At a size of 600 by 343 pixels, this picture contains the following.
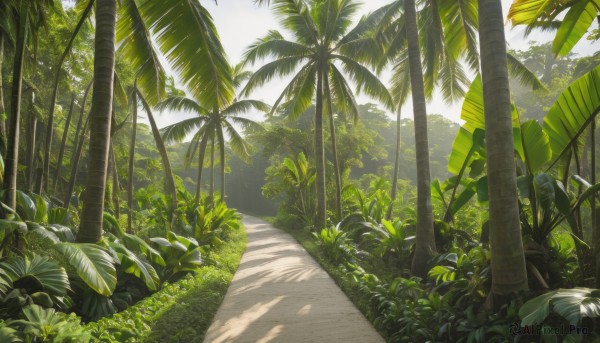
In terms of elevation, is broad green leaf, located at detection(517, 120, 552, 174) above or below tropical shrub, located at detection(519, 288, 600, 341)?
above

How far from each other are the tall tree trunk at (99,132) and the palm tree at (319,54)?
8.28 metres

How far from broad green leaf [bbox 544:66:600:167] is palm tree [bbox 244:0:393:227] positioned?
8.17 meters

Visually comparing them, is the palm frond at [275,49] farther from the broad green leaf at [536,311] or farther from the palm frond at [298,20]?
the broad green leaf at [536,311]

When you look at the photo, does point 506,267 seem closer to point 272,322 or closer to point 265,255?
point 272,322

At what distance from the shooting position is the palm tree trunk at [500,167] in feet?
10.7

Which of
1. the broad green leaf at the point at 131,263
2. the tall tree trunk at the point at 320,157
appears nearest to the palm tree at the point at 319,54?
the tall tree trunk at the point at 320,157

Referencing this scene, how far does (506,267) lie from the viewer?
128 inches

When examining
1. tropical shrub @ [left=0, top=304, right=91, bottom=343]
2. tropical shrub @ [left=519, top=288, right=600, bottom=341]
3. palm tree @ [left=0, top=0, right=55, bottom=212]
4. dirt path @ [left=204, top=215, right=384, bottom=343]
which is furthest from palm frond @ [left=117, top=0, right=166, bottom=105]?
tropical shrub @ [left=519, top=288, right=600, bottom=341]

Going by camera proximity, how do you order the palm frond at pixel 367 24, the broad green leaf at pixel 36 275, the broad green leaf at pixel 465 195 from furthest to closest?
1. the palm frond at pixel 367 24
2. the broad green leaf at pixel 465 195
3. the broad green leaf at pixel 36 275

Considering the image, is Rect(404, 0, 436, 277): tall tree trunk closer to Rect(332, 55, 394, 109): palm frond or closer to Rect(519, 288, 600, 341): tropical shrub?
Rect(519, 288, 600, 341): tropical shrub

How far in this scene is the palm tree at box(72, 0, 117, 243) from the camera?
434 cm

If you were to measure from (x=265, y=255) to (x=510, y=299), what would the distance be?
682cm

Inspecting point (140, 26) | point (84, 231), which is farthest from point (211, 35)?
point (84, 231)

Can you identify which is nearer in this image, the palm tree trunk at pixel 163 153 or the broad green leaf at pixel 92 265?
the broad green leaf at pixel 92 265
